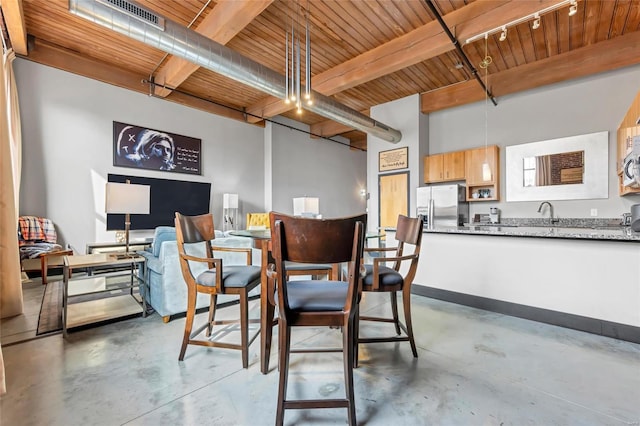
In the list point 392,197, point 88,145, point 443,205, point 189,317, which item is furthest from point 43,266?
point 443,205

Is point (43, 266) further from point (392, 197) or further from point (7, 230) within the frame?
point (392, 197)

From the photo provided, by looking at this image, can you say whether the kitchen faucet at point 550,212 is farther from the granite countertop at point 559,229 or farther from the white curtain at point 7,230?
the white curtain at point 7,230

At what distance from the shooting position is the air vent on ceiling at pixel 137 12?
101 inches

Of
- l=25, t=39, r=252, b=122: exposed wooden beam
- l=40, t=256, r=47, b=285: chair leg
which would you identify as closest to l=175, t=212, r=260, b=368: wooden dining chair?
l=40, t=256, r=47, b=285: chair leg

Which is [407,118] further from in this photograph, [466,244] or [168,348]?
[168,348]

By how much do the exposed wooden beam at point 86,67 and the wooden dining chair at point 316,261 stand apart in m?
5.54

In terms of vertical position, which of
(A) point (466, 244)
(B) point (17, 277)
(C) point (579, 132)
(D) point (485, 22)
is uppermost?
(D) point (485, 22)

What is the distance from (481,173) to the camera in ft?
16.4

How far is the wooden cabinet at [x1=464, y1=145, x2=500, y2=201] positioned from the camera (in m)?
4.94

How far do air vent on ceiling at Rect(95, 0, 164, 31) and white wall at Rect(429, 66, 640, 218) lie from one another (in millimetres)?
5189

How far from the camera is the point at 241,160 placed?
6750 mm

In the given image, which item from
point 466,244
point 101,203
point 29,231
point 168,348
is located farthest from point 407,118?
point 29,231

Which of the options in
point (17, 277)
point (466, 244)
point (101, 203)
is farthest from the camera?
point (101, 203)

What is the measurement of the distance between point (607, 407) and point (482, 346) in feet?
2.38
